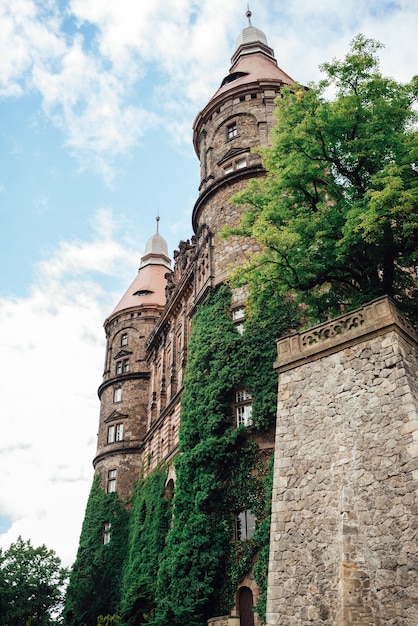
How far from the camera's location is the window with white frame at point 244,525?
1764 centimetres

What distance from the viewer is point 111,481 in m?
35.8

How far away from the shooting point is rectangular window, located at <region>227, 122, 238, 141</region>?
2847cm

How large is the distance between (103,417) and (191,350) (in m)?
18.6

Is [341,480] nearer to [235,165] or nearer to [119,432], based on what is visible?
[235,165]

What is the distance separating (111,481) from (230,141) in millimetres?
21701

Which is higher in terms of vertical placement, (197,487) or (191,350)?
(191,350)

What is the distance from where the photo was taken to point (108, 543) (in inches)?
1277

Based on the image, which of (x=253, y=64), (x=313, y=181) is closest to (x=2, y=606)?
(x=313, y=181)

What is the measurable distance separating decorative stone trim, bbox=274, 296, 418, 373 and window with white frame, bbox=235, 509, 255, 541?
6.48 metres

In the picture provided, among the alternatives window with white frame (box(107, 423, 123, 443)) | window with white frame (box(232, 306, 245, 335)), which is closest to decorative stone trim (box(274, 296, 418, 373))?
window with white frame (box(232, 306, 245, 335))

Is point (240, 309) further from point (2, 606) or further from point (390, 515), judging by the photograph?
point (2, 606)

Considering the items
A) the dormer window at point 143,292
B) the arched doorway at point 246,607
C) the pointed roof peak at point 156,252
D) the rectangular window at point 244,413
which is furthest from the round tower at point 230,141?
the pointed roof peak at point 156,252

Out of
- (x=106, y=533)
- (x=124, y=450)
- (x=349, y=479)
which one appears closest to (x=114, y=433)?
(x=124, y=450)

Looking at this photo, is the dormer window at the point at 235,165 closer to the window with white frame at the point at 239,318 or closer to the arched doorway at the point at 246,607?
the window with white frame at the point at 239,318
